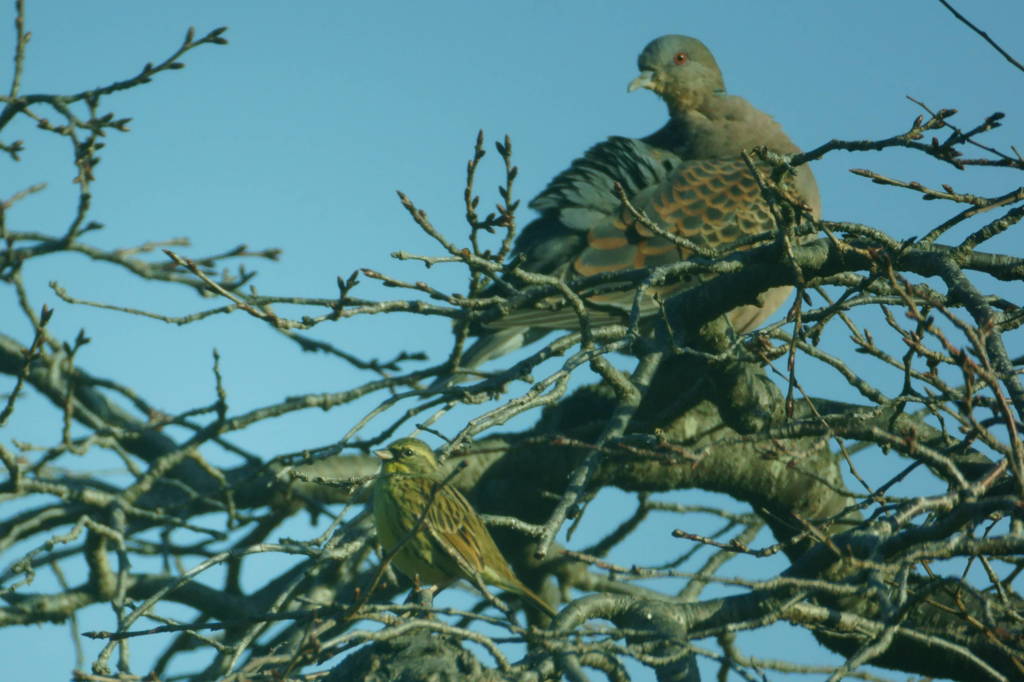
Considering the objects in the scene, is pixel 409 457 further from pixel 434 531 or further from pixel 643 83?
pixel 643 83

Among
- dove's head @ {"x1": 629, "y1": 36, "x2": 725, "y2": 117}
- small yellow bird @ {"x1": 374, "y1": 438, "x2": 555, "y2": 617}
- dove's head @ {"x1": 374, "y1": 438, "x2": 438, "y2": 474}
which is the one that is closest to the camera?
small yellow bird @ {"x1": 374, "y1": 438, "x2": 555, "y2": 617}

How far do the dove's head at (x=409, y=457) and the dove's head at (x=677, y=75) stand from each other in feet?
14.8

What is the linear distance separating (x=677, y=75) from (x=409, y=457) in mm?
4702

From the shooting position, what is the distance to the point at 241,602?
552 centimetres

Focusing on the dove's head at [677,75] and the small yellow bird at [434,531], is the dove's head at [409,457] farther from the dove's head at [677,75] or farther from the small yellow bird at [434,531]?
the dove's head at [677,75]

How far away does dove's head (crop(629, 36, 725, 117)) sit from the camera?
8.11 meters

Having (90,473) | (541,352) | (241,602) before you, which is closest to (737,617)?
(541,352)

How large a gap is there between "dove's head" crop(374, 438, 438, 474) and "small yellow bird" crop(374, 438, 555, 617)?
2cm

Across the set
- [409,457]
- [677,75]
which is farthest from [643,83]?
[409,457]

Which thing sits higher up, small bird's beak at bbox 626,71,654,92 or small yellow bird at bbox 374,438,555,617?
small bird's beak at bbox 626,71,654,92

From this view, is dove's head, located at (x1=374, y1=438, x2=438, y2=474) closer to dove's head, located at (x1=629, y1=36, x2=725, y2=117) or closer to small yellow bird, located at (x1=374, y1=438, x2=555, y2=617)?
small yellow bird, located at (x1=374, y1=438, x2=555, y2=617)

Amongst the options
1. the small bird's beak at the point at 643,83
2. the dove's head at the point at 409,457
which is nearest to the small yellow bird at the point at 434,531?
the dove's head at the point at 409,457

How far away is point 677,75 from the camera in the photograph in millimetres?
8125

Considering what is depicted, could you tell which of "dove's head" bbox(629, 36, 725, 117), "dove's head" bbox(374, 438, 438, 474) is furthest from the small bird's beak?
"dove's head" bbox(374, 438, 438, 474)
